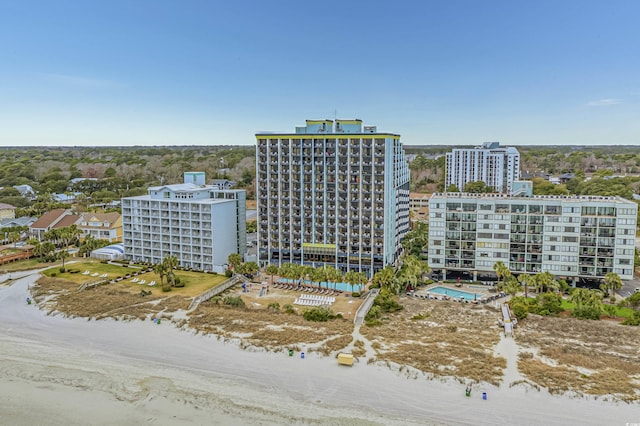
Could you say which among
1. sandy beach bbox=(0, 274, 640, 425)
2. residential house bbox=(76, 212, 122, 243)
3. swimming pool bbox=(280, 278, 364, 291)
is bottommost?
sandy beach bbox=(0, 274, 640, 425)

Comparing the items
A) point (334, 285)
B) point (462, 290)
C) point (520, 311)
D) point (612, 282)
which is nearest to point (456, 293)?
point (462, 290)

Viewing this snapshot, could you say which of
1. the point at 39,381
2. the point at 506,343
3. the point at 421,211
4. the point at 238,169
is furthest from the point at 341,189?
the point at 238,169

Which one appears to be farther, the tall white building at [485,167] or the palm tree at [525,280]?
the tall white building at [485,167]

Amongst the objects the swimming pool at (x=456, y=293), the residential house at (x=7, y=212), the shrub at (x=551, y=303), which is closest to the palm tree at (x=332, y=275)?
the swimming pool at (x=456, y=293)

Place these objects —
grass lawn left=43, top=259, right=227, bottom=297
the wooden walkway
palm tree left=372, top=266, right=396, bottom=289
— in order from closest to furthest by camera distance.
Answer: the wooden walkway
palm tree left=372, top=266, right=396, bottom=289
grass lawn left=43, top=259, right=227, bottom=297

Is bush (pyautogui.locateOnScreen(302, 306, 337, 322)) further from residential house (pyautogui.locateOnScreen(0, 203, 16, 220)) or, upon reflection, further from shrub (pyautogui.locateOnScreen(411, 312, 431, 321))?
residential house (pyautogui.locateOnScreen(0, 203, 16, 220))

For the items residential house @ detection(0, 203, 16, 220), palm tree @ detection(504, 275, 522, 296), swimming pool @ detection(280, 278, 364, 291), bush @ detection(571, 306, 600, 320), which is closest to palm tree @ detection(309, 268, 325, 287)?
swimming pool @ detection(280, 278, 364, 291)

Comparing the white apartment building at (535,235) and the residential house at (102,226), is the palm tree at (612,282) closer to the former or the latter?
the white apartment building at (535,235)
